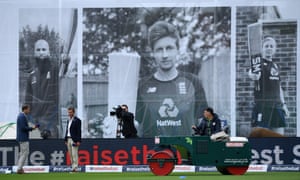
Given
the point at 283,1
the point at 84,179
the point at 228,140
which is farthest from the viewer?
the point at 283,1

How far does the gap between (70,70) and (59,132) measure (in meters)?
2.06

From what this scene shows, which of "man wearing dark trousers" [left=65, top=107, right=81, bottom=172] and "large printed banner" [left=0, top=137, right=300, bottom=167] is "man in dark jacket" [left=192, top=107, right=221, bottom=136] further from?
"large printed banner" [left=0, top=137, right=300, bottom=167]

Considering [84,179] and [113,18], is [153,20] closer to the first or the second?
[113,18]

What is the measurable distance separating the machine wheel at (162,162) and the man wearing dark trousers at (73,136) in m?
3.83

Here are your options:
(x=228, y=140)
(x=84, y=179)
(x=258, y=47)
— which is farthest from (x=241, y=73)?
(x=84, y=179)

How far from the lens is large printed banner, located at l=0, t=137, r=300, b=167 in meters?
26.5

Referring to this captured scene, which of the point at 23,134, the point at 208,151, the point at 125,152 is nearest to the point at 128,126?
the point at 125,152

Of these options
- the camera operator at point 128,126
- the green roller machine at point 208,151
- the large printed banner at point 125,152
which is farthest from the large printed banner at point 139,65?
the green roller machine at point 208,151

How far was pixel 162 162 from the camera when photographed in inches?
840

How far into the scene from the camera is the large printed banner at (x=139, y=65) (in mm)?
29391

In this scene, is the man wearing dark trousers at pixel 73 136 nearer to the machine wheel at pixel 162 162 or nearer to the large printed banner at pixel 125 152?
the large printed banner at pixel 125 152

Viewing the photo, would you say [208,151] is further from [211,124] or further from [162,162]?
[162,162]

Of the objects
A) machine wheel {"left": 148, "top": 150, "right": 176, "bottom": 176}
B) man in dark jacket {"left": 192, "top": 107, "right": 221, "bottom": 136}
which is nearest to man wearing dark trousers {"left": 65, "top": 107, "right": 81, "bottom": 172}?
machine wheel {"left": 148, "top": 150, "right": 176, "bottom": 176}

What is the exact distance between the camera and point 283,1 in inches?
1153
